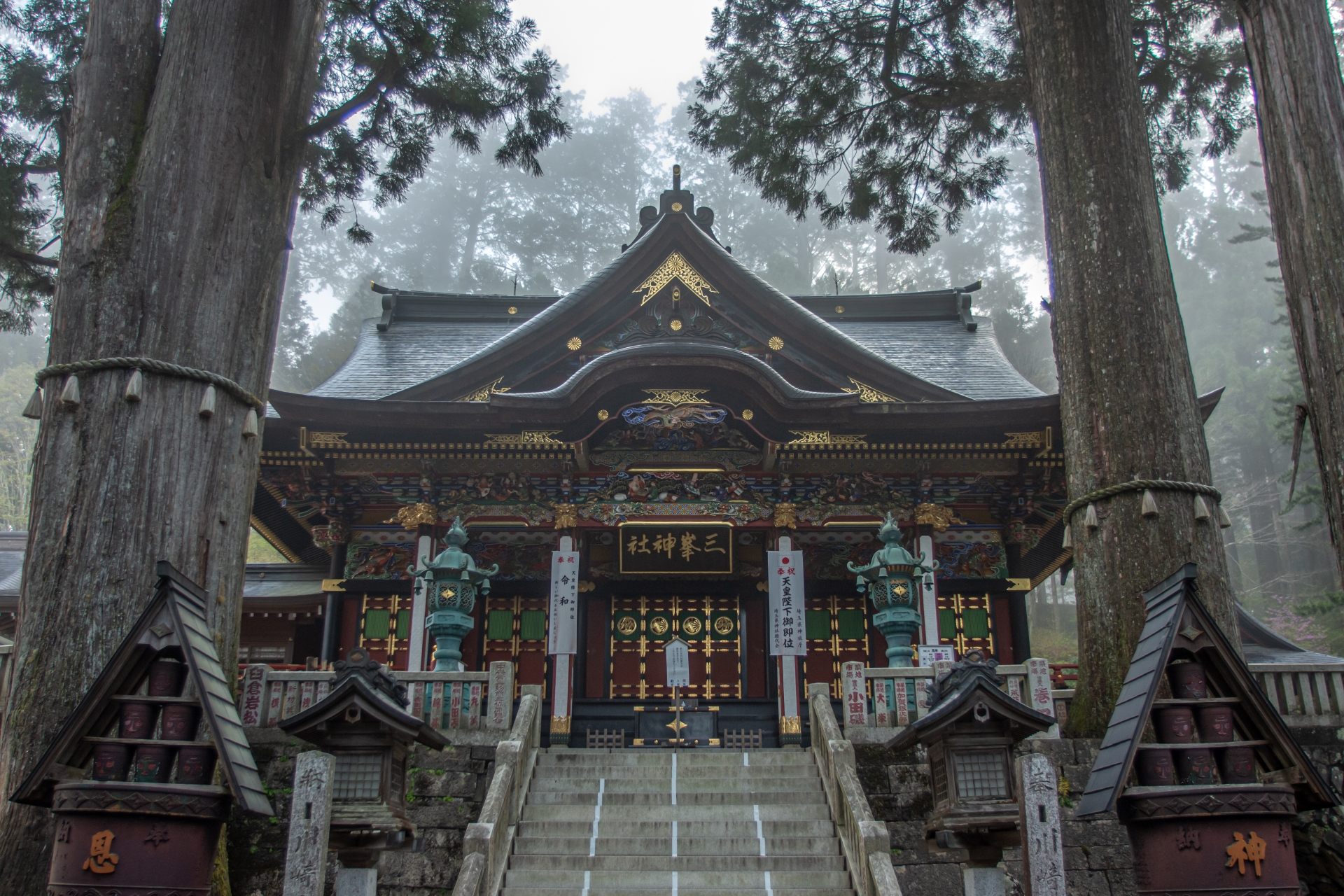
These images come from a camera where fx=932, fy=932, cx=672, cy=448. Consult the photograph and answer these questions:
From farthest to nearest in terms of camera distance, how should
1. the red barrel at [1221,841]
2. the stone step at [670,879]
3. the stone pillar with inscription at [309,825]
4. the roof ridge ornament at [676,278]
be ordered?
the roof ridge ornament at [676,278] < the stone step at [670,879] < the stone pillar with inscription at [309,825] < the red barrel at [1221,841]

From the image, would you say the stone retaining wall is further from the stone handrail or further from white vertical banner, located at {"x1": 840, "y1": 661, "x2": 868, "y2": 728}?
white vertical banner, located at {"x1": 840, "y1": 661, "x2": 868, "y2": 728}

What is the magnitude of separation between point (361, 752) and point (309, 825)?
0.67 metres

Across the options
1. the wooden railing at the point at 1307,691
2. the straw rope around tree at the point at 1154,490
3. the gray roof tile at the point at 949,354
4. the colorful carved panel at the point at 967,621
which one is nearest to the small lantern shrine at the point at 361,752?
the straw rope around tree at the point at 1154,490

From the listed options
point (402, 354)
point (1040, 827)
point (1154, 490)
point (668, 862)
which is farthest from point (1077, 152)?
point (402, 354)

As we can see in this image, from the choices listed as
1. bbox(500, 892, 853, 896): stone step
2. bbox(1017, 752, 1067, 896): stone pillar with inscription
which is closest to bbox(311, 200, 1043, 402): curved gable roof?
bbox(500, 892, 853, 896): stone step

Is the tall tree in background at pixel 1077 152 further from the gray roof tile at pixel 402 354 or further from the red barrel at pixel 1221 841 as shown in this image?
the gray roof tile at pixel 402 354

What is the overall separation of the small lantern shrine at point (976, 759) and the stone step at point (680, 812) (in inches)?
73.9

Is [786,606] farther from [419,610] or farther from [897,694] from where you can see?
[419,610]

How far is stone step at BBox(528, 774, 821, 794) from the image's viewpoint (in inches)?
316

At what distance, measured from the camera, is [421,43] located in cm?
837

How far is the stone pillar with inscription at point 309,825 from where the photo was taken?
482 centimetres

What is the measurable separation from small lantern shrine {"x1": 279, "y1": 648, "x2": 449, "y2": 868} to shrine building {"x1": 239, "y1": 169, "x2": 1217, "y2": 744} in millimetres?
5106

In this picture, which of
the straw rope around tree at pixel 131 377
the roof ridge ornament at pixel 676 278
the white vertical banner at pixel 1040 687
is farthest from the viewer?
the roof ridge ornament at pixel 676 278

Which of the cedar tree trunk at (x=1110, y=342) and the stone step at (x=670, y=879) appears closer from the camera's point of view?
the stone step at (x=670, y=879)
